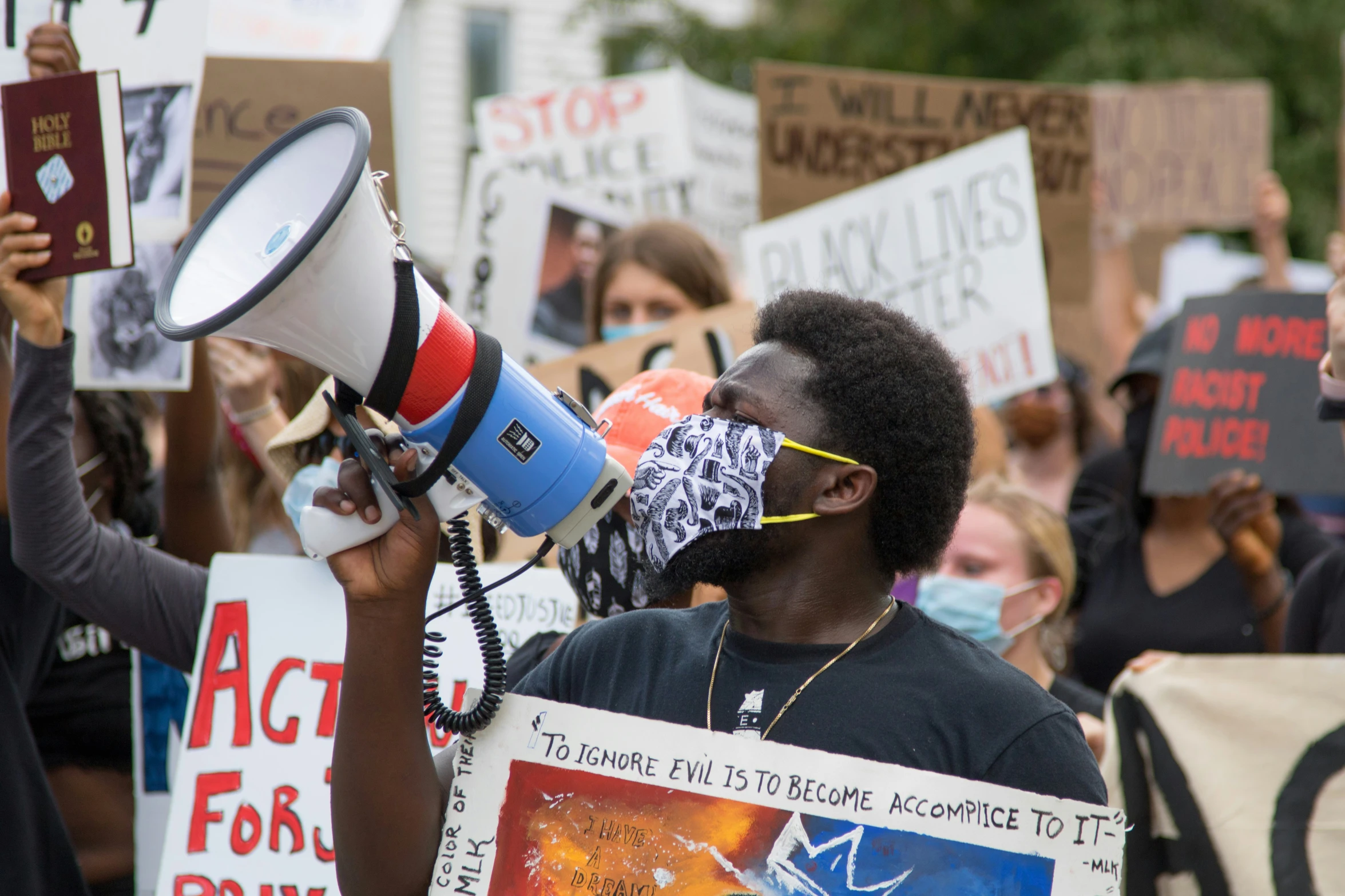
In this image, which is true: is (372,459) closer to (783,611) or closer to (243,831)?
(783,611)

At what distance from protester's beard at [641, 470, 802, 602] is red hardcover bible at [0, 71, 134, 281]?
56.0 inches

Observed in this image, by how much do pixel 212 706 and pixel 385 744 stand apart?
1.21 metres

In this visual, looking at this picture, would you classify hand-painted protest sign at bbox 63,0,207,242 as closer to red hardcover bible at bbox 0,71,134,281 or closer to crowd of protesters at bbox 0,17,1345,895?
crowd of protesters at bbox 0,17,1345,895

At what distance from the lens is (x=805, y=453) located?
1909 mm

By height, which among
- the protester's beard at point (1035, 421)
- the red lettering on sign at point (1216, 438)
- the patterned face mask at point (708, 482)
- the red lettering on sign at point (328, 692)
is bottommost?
the protester's beard at point (1035, 421)

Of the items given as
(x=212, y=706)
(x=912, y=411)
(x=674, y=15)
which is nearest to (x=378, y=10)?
(x=212, y=706)

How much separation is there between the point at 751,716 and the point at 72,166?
1816mm

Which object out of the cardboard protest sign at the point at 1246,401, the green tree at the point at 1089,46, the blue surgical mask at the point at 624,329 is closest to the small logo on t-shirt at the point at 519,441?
the blue surgical mask at the point at 624,329

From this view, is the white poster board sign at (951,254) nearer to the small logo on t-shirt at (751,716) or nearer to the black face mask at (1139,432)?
the black face mask at (1139,432)

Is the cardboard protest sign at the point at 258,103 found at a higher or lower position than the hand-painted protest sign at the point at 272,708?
higher

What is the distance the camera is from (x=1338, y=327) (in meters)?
2.68

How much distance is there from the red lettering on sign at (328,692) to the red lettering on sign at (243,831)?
0.63 ft

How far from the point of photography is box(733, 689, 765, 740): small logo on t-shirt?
1812 millimetres

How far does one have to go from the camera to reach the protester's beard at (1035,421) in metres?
5.75
